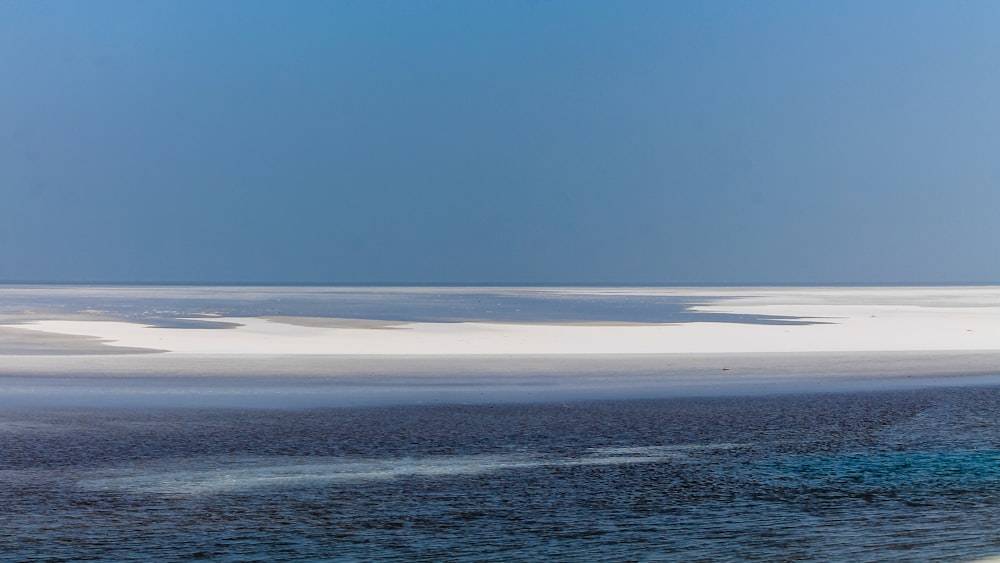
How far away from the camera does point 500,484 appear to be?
36.9ft

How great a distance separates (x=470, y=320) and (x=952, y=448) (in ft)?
110

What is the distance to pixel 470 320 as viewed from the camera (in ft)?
152

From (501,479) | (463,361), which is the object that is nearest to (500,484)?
(501,479)

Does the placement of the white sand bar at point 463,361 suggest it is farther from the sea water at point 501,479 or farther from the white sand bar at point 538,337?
the sea water at point 501,479

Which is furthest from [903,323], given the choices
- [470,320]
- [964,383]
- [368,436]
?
[368,436]

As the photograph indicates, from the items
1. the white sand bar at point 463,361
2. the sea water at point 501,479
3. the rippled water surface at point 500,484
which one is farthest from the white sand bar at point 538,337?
the rippled water surface at point 500,484

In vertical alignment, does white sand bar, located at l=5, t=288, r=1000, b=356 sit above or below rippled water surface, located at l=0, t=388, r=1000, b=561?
above

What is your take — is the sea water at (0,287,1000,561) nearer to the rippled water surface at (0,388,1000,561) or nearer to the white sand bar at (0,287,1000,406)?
the rippled water surface at (0,388,1000,561)

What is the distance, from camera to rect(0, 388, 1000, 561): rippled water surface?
8.69m

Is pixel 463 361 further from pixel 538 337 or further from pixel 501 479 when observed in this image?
pixel 501 479

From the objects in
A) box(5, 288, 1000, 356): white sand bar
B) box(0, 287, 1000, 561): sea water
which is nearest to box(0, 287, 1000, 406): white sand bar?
box(5, 288, 1000, 356): white sand bar

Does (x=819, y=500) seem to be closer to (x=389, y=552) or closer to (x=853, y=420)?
(x=389, y=552)

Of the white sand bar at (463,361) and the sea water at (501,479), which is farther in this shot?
the white sand bar at (463,361)

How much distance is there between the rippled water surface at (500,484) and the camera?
869cm
